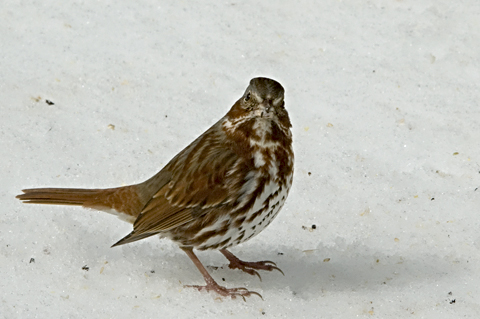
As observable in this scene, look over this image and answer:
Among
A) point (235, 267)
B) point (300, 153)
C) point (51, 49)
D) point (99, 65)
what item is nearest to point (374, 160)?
point (300, 153)

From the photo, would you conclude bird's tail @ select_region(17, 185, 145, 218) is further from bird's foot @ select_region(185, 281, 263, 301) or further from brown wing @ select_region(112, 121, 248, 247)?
bird's foot @ select_region(185, 281, 263, 301)

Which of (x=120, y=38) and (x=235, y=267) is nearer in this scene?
(x=235, y=267)

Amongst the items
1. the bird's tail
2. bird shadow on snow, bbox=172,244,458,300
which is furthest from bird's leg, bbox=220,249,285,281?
the bird's tail

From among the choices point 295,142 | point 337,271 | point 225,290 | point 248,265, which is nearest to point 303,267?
point 337,271

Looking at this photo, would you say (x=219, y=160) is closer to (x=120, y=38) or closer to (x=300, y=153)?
(x=300, y=153)

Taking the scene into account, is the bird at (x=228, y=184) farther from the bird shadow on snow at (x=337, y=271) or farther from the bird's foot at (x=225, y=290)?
the bird shadow on snow at (x=337, y=271)

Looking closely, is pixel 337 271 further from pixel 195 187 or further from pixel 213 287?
pixel 195 187
